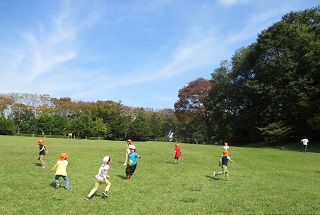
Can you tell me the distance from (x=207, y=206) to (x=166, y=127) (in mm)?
97437

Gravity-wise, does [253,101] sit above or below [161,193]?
above

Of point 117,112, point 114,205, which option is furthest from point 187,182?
point 117,112

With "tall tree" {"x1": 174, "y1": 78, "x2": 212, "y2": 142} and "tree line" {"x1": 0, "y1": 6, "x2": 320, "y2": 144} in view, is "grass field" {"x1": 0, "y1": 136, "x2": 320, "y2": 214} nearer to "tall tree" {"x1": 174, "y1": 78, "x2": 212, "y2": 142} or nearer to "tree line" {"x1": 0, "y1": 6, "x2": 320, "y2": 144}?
"tree line" {"x1": 0, "y1": 6, "x2": 320, "y2": 144}

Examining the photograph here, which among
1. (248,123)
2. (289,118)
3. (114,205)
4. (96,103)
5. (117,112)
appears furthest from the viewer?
(96,103)

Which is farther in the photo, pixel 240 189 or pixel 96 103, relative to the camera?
pixel 96 103

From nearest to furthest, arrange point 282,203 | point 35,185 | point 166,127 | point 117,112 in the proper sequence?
point 282,203 < point 35,185 < point 117,112 < point 166,127

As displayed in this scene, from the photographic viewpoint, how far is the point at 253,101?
187 feet

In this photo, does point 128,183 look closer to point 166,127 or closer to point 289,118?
point 289,118

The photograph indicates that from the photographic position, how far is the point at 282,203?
409 inches

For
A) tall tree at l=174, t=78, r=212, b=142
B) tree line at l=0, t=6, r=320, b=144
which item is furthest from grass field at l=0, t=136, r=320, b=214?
tall tree at l=174, t=78, r=212, b=142

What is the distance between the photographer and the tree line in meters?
46.4

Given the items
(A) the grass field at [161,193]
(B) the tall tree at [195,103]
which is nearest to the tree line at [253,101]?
(B) the tall tree at [195,103]

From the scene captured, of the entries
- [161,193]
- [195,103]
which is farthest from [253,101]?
[161,193]

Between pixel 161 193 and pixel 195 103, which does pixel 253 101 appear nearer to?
pixel 195 103
